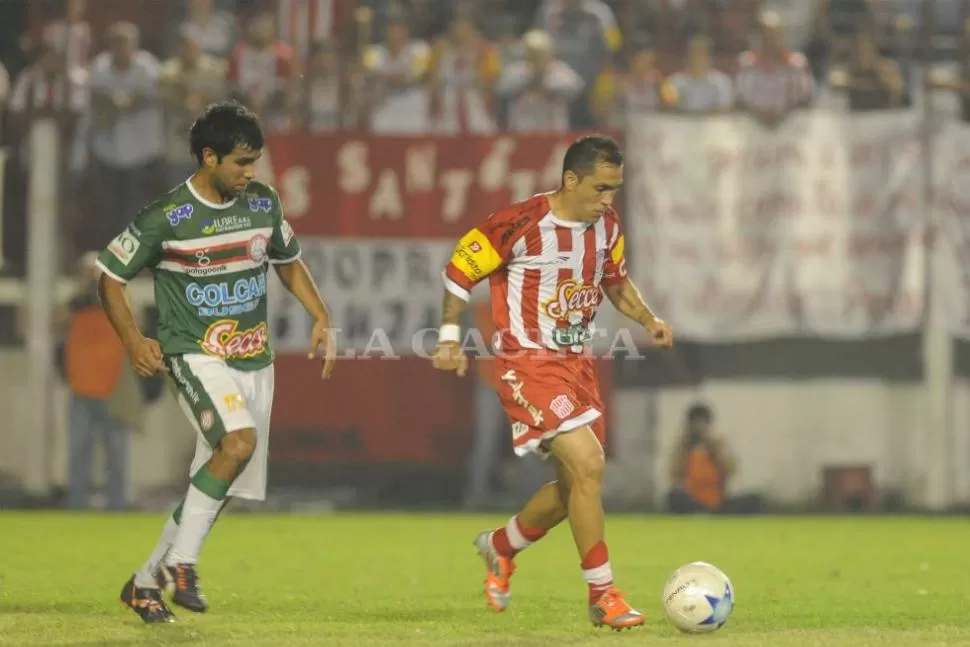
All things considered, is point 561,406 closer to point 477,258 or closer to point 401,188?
point 477,258

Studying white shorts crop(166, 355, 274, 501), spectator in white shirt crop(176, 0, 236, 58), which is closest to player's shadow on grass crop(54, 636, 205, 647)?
white shorts crop(166, 355, 274, 501)

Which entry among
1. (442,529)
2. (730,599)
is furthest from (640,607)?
(442,529)

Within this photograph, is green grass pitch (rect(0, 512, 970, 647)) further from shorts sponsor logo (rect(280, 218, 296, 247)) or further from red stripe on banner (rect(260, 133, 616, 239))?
red stripe on banner (rect(260, 133, 616, 239))

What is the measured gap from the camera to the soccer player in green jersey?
329 inches

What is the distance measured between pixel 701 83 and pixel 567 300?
987 cm

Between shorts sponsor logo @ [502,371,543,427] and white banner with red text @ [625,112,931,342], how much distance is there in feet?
30.2

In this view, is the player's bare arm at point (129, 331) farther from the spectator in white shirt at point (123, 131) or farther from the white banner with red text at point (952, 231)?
the white banner with red text at point (952, 231)

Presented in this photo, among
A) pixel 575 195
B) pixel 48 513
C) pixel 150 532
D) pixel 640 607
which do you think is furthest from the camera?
pixel 48 513

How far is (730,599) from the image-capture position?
8164 millimetres

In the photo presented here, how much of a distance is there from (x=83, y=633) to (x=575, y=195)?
2.91 m

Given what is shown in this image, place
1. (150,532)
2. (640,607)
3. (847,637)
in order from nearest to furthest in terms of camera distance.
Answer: (847,637) → (640,607) → (150,532)

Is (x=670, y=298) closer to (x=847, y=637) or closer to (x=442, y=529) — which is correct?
(x=442, y=529)

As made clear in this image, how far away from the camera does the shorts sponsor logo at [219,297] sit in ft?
27.9

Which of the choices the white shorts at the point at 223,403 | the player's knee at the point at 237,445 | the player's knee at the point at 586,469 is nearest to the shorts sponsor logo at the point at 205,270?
the white shorts at the point at 223,403
